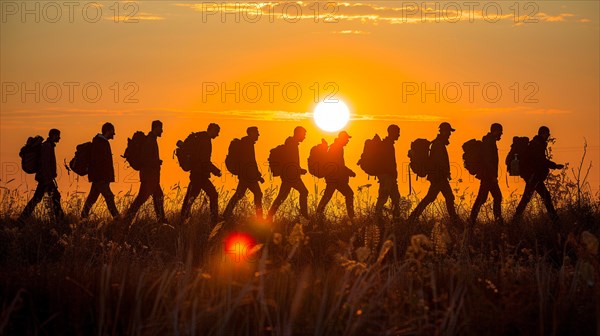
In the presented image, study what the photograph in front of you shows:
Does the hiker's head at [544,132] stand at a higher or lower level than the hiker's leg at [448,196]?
higher

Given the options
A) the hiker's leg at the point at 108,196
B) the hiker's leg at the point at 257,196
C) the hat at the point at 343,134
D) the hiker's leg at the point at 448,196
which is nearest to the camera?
the hiker's leg at the point at 108,196

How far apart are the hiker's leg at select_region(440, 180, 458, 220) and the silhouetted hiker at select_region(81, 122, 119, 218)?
5.79 m

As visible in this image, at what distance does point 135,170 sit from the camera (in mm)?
18828

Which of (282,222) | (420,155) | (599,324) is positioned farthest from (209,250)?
(599,324)

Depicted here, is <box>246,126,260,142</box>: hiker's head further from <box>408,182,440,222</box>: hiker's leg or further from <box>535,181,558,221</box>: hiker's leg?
<box>535,181,558,221</box>: hiker's leg

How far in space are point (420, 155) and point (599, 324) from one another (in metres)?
10.9

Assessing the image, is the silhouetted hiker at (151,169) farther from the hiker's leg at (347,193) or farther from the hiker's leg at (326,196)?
the hiker's leg at (347,193)

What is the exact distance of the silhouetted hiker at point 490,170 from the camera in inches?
739

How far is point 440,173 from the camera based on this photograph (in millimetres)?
18719

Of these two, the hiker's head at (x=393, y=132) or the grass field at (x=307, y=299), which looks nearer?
the grass field at (x=307, y=299)

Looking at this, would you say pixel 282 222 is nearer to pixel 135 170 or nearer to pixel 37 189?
pixel 135 170

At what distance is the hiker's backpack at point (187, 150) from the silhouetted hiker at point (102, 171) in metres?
1.37

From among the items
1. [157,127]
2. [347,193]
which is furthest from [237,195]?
[347,193]

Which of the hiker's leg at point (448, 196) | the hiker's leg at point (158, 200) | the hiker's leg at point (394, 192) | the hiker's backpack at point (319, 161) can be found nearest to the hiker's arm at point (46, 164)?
the hiker's leg at point (158, 200)
